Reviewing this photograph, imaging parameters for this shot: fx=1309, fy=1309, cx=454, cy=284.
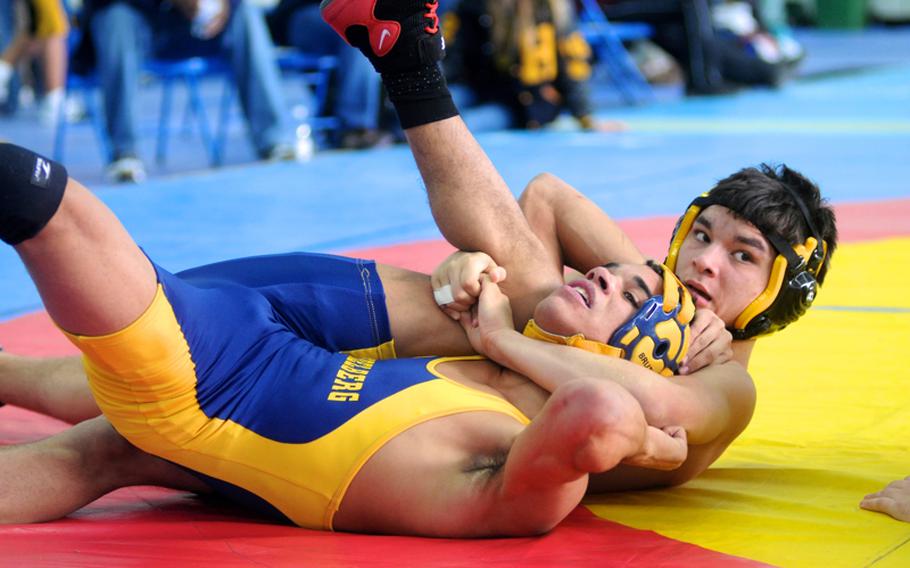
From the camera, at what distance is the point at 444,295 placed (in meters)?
2.88

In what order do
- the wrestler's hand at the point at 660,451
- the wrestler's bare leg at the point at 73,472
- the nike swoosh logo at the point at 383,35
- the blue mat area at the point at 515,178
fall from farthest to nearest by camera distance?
the blue mat area at the point at 515,178 → the nike swoosh logo at the point at 383,35 → the wrestler's bare leg at the point at 73,472 → the wrestler's hand at the point at 660,451

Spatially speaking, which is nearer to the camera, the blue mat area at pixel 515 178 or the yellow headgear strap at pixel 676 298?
the yellow headgear strap at pixel 676 298

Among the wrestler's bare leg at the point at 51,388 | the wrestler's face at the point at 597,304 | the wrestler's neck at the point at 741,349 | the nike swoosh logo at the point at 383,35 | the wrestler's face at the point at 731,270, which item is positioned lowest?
the wrestler's neck at the point at 741,349

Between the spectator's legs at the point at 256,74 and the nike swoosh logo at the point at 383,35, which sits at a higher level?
the nike swoosh logo at the point at 383,35

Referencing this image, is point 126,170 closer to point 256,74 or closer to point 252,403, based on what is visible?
point 256,74

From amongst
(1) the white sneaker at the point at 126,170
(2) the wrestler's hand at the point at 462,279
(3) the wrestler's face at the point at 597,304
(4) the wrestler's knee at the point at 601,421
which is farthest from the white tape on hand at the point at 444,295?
(1) the white sneaker at the point at 126,170

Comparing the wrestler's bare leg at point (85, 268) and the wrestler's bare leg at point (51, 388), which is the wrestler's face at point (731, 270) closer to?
the wrestler's bare leg at point (85, 268)

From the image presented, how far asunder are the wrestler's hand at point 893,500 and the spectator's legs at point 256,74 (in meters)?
5.78

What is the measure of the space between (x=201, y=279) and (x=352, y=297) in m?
0.34

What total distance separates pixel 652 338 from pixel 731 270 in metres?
0.36

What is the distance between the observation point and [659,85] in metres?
12.8

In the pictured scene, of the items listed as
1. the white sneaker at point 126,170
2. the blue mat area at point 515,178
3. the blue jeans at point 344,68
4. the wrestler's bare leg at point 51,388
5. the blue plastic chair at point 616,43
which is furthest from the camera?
the blue plastic chair at point 616,43

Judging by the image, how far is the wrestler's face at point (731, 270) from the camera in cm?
281

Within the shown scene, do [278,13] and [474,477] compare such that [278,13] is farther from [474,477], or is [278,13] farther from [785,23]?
[785,23]
